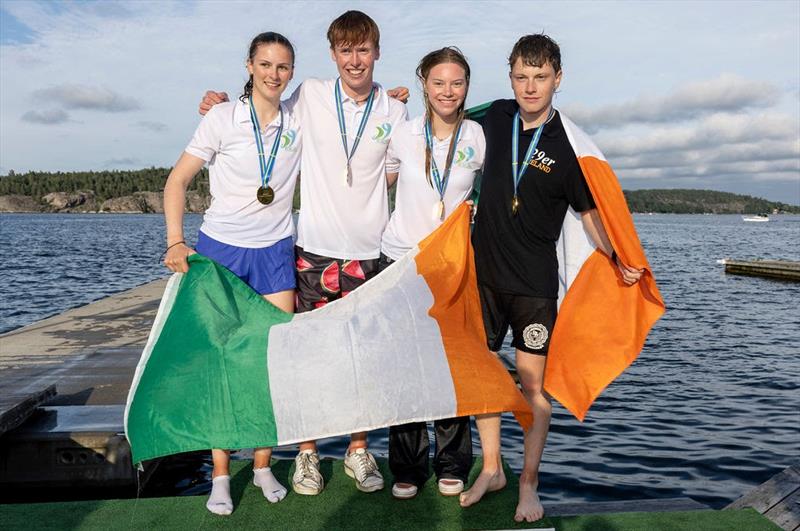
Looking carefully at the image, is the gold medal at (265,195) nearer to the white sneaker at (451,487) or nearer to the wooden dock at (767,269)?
the white sneaker at (451,487)

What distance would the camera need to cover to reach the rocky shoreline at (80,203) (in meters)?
174

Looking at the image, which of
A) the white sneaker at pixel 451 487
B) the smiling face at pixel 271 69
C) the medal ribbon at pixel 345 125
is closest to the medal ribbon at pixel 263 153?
the smiling face at pixel 271 69

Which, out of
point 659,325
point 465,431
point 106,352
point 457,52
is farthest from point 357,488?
point 659,325

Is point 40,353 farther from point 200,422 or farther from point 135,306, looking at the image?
point 200,422

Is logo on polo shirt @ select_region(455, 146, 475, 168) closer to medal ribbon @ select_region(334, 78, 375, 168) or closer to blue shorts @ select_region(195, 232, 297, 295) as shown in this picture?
medal ribbon @ select_region(334, 78, 375, 168)

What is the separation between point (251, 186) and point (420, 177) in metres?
1.00

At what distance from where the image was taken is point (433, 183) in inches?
162

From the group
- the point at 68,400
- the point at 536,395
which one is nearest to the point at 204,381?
the point at 536,395

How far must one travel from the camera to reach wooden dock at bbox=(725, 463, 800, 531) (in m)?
4.62

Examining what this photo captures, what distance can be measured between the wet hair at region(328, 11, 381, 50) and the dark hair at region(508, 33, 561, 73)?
82 centimetres

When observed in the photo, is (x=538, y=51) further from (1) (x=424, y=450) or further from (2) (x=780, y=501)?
(2) (x=780, y=501)

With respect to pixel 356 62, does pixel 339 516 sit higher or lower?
lower

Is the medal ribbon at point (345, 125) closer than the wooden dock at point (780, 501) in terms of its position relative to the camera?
Yes

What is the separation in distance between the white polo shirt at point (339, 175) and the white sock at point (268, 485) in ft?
4.61
